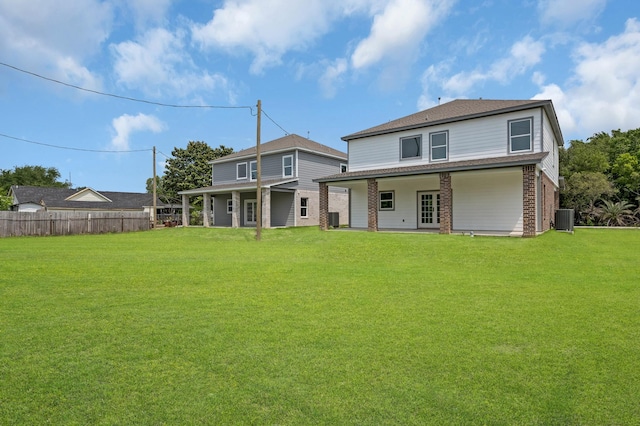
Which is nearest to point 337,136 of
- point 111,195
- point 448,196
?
point 448,196

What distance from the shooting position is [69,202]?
1788 inches

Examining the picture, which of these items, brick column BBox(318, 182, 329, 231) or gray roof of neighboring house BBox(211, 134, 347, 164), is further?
gray roof of neighboring house BBox(211, 134, 347, 164)

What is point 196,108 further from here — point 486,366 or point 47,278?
point 486,366

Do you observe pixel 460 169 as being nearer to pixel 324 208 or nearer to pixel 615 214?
pixel 324 208

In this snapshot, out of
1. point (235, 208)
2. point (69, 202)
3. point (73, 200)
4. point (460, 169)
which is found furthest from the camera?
point (73, 200)

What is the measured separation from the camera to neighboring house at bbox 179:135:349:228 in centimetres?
2597

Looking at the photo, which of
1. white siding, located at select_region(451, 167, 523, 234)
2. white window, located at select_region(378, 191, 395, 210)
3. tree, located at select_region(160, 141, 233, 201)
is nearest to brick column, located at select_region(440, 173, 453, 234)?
white siding, located at select_region(451, 167, 523, 234)

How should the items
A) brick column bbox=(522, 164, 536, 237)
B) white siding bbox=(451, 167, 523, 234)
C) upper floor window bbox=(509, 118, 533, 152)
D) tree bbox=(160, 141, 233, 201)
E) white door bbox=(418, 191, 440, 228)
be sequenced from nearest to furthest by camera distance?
brick column bbox=(522, 164, 536, 237)
upper floor window bbox=(509, 118, 533, 152)
white siding bbox=(451, 167, 523, 234)
white door bbox=(418, 191, 440, 228)
tree bbox=(160, 141, 233, 201)

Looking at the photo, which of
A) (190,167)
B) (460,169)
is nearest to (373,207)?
(460,169)

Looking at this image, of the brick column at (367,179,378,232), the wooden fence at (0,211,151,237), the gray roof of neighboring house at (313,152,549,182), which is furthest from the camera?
the wooden fence at (0,211,151,237)

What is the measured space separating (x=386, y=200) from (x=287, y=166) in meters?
8.46

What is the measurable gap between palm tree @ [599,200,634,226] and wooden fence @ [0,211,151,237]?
30.8 meters

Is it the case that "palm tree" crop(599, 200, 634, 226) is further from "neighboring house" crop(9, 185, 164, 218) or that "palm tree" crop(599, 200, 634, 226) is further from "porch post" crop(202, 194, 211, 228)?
"neighboring house" crop(9, 185, 164, 218)

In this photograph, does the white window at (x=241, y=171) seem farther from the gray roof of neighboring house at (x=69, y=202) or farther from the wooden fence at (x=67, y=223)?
the gray roof of neighboring house at (x=69, y=202)
